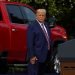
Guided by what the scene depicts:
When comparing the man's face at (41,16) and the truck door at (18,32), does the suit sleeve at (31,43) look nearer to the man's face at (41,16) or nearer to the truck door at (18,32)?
the man's face at (41,16)

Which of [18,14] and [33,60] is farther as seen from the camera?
[18,14]

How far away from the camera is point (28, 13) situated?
13.4m

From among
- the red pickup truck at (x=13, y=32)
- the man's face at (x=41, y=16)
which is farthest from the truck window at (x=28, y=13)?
the man's face at (x=41, y=16)

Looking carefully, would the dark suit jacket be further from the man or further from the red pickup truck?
the red pickup truck

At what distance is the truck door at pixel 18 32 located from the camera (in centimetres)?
1281

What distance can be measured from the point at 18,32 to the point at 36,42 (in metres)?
5.33

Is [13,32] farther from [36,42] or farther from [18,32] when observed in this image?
[36,42]

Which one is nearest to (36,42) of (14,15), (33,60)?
(33,60)

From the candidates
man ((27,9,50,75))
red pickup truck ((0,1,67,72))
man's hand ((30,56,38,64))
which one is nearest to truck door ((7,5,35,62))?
red pickup truck ((0,1,67,72))

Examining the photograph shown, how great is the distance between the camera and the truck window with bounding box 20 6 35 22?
1321 cm

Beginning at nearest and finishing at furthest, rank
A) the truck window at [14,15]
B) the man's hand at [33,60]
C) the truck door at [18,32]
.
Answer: the man's hand at [33,60] < the truck door at [18,32] < the truck window at [14,15]

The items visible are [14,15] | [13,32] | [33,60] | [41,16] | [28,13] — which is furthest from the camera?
[28,13]

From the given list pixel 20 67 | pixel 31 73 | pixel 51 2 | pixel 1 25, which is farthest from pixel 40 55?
pixel 51 2

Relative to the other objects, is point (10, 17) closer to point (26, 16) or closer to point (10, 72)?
point (26, 16)
